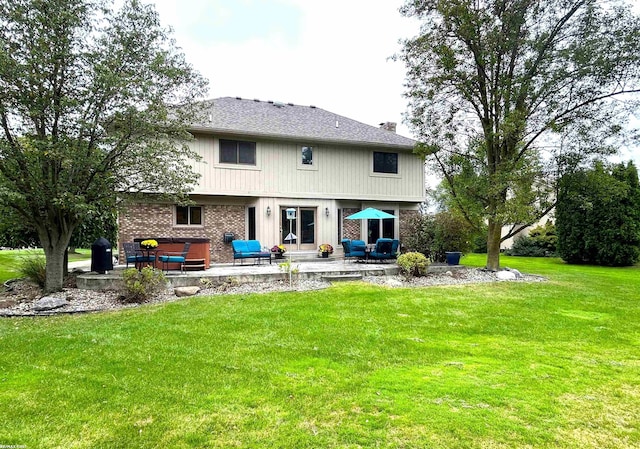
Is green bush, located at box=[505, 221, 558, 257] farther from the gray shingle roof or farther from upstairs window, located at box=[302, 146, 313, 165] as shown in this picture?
upstairs window, located at box=[302, 146, 313, 165]

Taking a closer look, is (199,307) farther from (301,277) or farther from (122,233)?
(122,233)

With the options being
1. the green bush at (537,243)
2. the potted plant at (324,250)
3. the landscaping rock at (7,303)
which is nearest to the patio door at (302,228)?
the potted plant at (324,250)

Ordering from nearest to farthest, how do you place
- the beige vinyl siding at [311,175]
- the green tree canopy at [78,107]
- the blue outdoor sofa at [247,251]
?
the green tree canopy at [78,107] → the blue outdoor sofa at [247,251] → the beige vinyl siding at [311,175]

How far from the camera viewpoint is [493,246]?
42.8 ft

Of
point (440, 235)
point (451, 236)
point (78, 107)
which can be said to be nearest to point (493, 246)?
point (451, 236)

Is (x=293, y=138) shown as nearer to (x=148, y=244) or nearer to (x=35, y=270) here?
(x=148, y=244)

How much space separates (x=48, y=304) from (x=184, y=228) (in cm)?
658

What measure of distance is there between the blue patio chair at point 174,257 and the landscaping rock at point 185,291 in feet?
4.42

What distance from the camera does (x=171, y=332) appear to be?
5.67 m

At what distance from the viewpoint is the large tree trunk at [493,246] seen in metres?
12.8

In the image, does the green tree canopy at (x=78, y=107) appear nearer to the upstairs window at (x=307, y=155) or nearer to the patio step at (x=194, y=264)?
the patio step at (x=194, y=264)

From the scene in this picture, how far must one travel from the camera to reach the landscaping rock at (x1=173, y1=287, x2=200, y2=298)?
8.69m

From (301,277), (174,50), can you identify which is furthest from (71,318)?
(174,50)

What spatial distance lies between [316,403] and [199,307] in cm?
465
